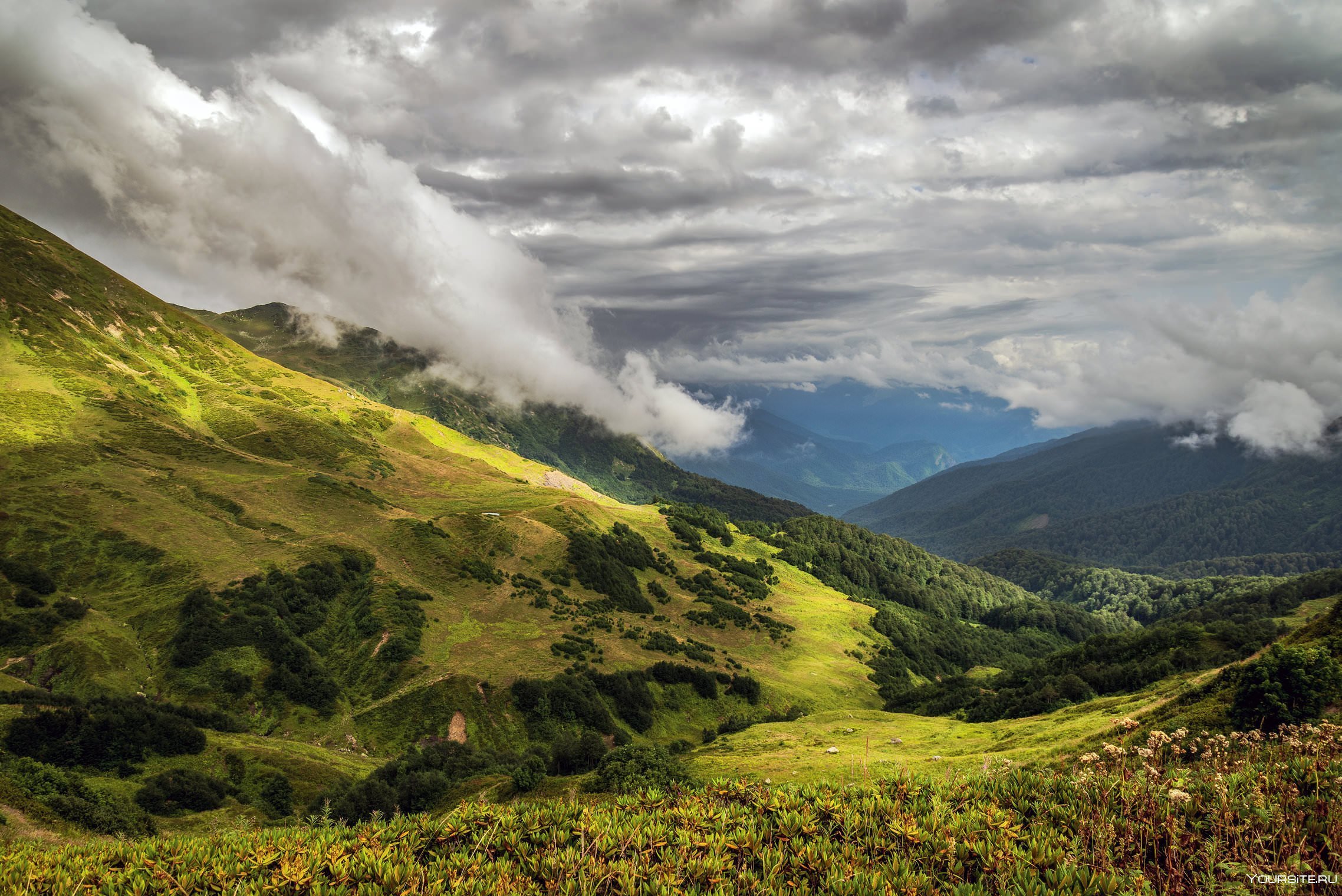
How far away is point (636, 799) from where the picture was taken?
50.7 feet

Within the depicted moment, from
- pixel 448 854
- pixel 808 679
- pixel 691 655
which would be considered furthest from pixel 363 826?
pixel 808 679

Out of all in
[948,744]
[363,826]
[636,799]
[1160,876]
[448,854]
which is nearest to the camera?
[1160,876]

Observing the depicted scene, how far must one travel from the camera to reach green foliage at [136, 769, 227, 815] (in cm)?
5209

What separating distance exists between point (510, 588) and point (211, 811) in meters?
85.7

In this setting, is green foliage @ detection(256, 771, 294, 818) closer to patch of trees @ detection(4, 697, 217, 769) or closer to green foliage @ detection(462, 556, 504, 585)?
patch of trees @ detection(4, 697, 217, 769)

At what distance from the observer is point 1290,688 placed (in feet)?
105

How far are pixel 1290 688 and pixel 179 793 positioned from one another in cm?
8422

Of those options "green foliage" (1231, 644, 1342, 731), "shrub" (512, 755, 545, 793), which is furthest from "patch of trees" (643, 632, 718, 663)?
"green foliage" (1231, 644, 1342, 731)

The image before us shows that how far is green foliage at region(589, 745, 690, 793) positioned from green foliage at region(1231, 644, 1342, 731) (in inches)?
1288

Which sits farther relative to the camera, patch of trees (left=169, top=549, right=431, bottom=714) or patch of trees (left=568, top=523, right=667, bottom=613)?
patch of trees (left=568, top=523, right=667, bottom=613)

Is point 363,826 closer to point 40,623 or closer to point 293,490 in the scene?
point 40,623

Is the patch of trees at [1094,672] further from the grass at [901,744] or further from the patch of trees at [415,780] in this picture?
the patch of trees at [415,780]

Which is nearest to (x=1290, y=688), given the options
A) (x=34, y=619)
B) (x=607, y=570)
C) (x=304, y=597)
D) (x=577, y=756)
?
(x=577, y=756)

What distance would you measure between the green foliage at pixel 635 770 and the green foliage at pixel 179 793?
128 ft
